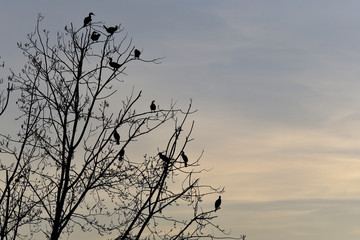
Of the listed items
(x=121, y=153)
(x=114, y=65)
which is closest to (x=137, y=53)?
(x=114, y=65)

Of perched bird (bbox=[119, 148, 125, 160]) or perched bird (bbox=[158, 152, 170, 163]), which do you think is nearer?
perched bird (bbox=[158, 152, 170, 163])

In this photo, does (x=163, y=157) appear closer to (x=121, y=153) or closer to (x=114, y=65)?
A: (x=121, y=153)

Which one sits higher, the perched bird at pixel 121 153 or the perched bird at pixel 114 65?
the perched bird at pixel 114 65

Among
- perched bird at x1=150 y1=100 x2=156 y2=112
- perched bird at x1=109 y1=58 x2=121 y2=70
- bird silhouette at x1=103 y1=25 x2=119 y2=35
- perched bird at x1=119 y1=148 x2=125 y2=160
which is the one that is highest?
bird silhouette at x1=103 y1=25 x2=119 y2=35

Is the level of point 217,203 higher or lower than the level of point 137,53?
lower

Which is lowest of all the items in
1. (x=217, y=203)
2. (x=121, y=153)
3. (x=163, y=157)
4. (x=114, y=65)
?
(x=217, y=203)

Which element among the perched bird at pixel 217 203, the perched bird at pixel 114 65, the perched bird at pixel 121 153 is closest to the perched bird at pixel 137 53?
the perched bird at pixel 114 65

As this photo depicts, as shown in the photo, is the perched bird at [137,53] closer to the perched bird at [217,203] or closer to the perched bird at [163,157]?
the perched bird at [163,157]

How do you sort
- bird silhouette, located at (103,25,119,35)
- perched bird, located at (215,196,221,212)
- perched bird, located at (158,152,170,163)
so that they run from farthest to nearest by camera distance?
1. bird silhouette, located at (103,25,119,35)
2. perched bird, located at (215,196,221,212)
3. perched bird, located at (158,152,170,163)

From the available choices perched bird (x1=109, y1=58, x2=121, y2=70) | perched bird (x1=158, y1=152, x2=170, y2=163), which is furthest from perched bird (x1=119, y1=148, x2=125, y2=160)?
perched bird (x1=109, y1=58, x2=121, y2=70)

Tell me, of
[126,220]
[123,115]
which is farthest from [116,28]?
[126,220]

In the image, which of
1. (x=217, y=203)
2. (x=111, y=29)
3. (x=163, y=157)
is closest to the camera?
(x=163, y=157)

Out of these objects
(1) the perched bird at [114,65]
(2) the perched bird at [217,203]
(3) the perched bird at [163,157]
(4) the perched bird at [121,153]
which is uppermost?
(1) the perched bird at [114,65]

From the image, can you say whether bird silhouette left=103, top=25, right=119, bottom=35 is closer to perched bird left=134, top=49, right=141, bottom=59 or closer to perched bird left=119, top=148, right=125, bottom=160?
perched bird left=134, top=49, right=141, bottom=59
